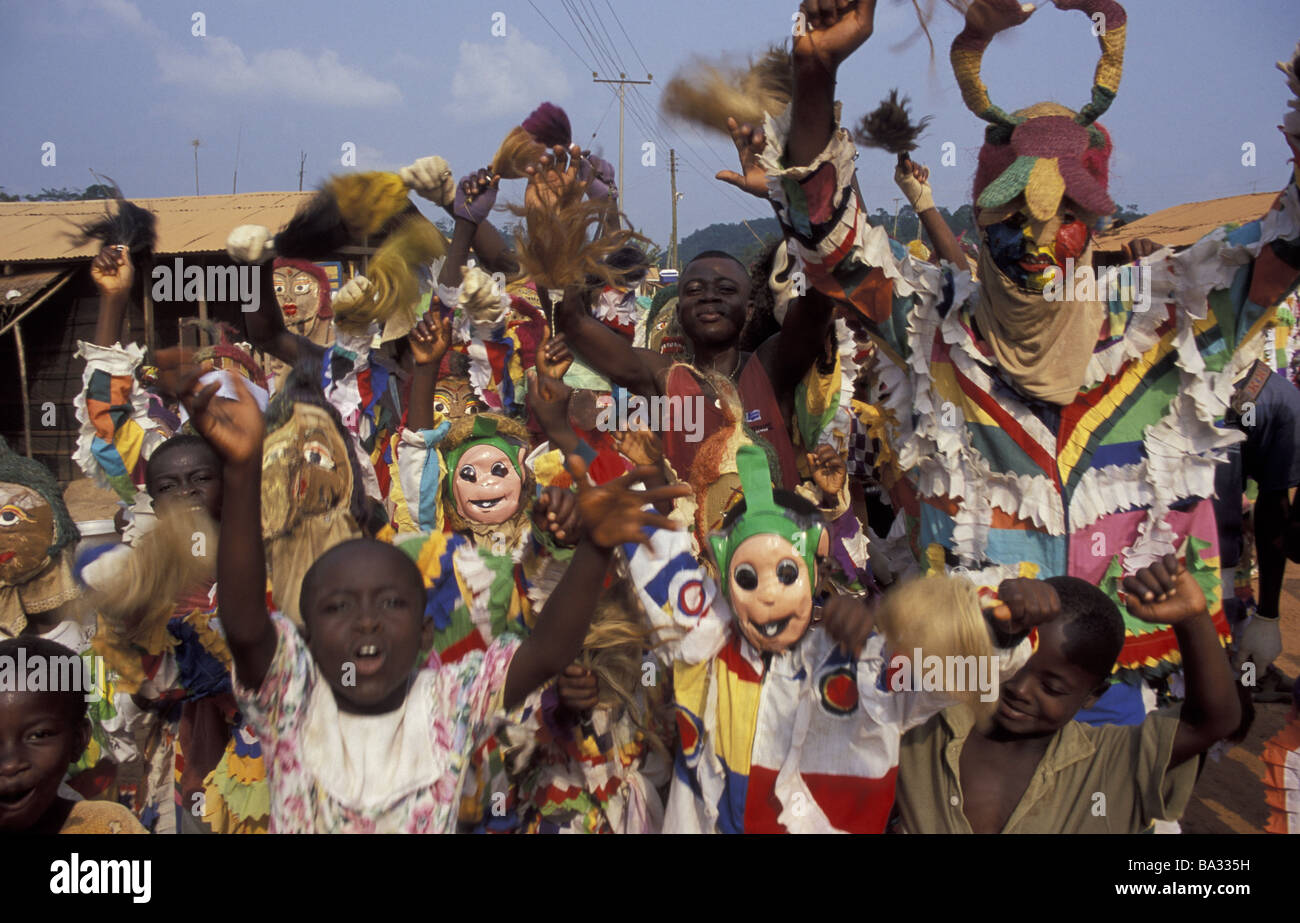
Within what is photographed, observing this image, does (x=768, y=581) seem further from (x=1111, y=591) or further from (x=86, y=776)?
(x=86, y=776)

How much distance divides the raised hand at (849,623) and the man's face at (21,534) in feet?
8.24

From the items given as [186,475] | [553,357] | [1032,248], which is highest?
[1032,248]

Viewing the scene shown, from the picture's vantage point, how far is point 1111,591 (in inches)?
93.8

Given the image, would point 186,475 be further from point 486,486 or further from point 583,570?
point 583,570

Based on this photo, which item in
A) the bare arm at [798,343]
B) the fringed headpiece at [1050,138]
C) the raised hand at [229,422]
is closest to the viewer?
the raised hand at [229,422]

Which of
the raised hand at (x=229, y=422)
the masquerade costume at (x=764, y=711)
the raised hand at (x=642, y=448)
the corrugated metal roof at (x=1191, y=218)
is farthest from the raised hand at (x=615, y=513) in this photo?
the corrugated metal roof at (x=1191, y=218)

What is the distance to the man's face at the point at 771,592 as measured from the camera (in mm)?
2217

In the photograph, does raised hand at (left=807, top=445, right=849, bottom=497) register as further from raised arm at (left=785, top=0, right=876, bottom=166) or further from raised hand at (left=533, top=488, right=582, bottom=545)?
raised hand at (left=533, top=488, right=582, bottom=545)

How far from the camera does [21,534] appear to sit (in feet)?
9.59

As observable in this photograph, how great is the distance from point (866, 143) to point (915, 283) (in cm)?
115

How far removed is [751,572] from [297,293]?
420 cm

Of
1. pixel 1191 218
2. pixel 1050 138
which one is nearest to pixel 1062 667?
pixel 1050 138

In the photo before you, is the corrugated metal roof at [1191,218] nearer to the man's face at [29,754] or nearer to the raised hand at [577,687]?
the raised hand at [577,687]

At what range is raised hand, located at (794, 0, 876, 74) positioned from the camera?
1930mm
